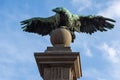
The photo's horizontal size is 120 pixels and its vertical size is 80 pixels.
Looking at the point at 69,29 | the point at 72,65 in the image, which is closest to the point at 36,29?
the point at 69,29

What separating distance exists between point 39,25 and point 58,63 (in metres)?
2.08

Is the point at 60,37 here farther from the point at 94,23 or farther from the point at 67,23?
the point at 94,23

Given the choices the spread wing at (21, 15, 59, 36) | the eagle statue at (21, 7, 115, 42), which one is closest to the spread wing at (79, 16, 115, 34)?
the eagle statue at (21, 7, 115, 42)

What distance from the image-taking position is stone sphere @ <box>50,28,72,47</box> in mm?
14828

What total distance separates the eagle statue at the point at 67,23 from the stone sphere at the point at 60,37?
461mm

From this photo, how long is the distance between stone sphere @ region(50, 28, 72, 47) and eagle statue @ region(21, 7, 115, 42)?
0.46 m

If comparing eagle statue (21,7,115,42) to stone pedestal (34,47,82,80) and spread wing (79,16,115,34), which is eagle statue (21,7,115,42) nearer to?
spread wing (79,16,115,34)

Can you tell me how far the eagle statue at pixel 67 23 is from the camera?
15.4 metres

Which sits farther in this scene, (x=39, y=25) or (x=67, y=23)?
(x=39, y=25)

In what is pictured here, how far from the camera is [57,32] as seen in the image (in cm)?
1485

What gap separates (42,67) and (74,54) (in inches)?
40.9

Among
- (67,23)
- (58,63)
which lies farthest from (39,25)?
(58,63)

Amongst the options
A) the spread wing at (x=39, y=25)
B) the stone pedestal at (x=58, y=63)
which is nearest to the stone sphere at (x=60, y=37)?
the stone pedestal at (x=58, y=63)

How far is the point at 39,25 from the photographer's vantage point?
16.1 m
